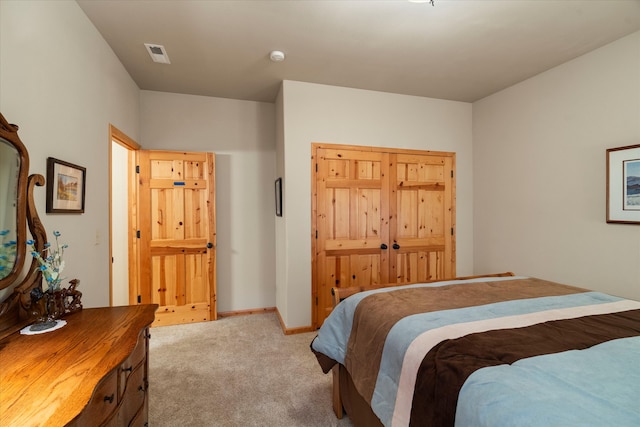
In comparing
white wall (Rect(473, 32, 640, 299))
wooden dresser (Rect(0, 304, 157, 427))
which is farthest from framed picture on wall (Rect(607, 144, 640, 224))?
wooden dresser (Rect(0, 304, 157, 427))

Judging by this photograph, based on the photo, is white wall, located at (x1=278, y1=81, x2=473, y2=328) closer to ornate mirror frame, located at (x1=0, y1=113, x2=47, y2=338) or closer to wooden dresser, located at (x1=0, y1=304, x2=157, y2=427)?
wooden dresser, located at (x1=0, y1=304, x2=157, y2=427)

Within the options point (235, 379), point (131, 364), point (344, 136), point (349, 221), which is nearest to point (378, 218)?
point (349, 221)

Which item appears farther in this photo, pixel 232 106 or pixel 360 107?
pixel 232 106

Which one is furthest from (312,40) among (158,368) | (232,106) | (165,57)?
(158,368)

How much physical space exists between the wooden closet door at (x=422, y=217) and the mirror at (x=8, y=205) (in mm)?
Result: 3178

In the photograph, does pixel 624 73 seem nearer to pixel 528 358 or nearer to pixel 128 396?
pixel 528 358

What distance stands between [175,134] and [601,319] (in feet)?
13.4

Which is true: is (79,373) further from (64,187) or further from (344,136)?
(344,136)

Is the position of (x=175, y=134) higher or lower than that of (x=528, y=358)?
higher

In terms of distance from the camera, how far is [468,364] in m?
0.95

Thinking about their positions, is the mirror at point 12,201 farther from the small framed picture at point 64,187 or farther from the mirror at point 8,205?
the small framed picture at point 64,187

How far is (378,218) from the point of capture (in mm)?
3463

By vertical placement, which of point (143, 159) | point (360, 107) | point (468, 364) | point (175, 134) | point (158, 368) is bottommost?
point (158, 368)

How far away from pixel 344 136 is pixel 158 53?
1997 millimetres
